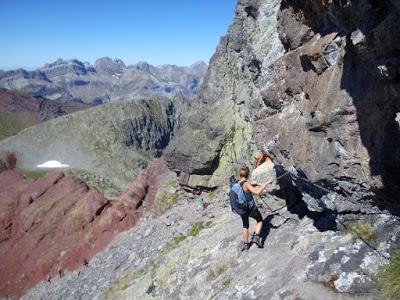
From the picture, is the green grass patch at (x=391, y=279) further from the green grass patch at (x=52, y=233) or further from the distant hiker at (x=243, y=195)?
the green grass patch at (x=52, y=233)

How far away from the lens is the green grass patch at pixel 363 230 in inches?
502

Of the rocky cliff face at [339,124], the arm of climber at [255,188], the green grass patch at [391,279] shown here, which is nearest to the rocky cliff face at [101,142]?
the rocky cliff face at [339,124]

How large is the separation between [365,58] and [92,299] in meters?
20.5

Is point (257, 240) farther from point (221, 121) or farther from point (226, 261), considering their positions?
point (221, 121)

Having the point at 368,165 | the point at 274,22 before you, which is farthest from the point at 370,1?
the point at 274,22

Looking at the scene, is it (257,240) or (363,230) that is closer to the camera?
(363,230)

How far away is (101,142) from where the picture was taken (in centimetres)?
13612

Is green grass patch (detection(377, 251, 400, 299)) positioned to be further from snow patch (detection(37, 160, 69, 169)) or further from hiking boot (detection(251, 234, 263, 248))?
snow patch (detection(37, 160, 69, 169))

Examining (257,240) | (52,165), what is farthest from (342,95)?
(52,165)

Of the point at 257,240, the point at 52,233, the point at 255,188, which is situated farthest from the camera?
the point at 52,233

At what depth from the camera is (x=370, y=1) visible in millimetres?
9820

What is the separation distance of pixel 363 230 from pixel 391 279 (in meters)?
2.19

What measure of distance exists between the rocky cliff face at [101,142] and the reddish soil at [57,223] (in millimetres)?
37856

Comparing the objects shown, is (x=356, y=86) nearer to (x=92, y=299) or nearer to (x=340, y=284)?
(x=340, y=284)
